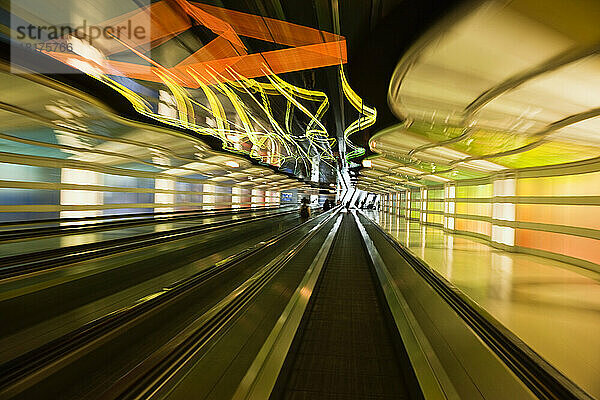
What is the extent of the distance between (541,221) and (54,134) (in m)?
11.9

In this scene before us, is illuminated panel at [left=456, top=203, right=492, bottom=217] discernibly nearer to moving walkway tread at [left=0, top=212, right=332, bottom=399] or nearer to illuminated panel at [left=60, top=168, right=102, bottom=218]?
moving walkway tread at [left=0, top=212, right=332, bottom=399]

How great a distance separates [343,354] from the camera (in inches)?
104

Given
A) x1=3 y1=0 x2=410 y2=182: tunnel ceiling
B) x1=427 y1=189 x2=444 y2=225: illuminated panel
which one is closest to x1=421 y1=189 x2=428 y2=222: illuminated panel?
x1=427 y1=189 x2=444 y2=225: illuminated panel

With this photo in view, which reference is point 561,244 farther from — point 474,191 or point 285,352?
point 285,352

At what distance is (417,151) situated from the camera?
8.21 m

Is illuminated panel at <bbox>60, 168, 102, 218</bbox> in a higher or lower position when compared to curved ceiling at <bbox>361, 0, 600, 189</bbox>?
lower

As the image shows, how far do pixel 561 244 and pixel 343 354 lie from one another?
7050 mm

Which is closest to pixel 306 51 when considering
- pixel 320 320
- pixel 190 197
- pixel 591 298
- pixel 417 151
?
pixel 417 151

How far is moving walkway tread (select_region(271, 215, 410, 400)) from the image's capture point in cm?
219

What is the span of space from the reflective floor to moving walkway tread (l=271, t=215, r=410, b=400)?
1198 mm

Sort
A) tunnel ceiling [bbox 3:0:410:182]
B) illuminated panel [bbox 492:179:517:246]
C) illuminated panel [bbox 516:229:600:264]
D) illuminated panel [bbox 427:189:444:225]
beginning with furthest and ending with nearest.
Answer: illuminated panel [bbox 427:189:444:225] → illuminated panel [bbox 492:179:517:246] → illuminated panel [bbox 516:229:600:264] → tunnel ceiling [bbox 3:0:410:182]

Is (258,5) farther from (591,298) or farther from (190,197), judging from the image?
(190,197)

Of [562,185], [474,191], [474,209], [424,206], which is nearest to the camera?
[562,185]

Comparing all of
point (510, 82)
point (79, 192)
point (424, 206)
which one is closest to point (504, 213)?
point (510, 82)
